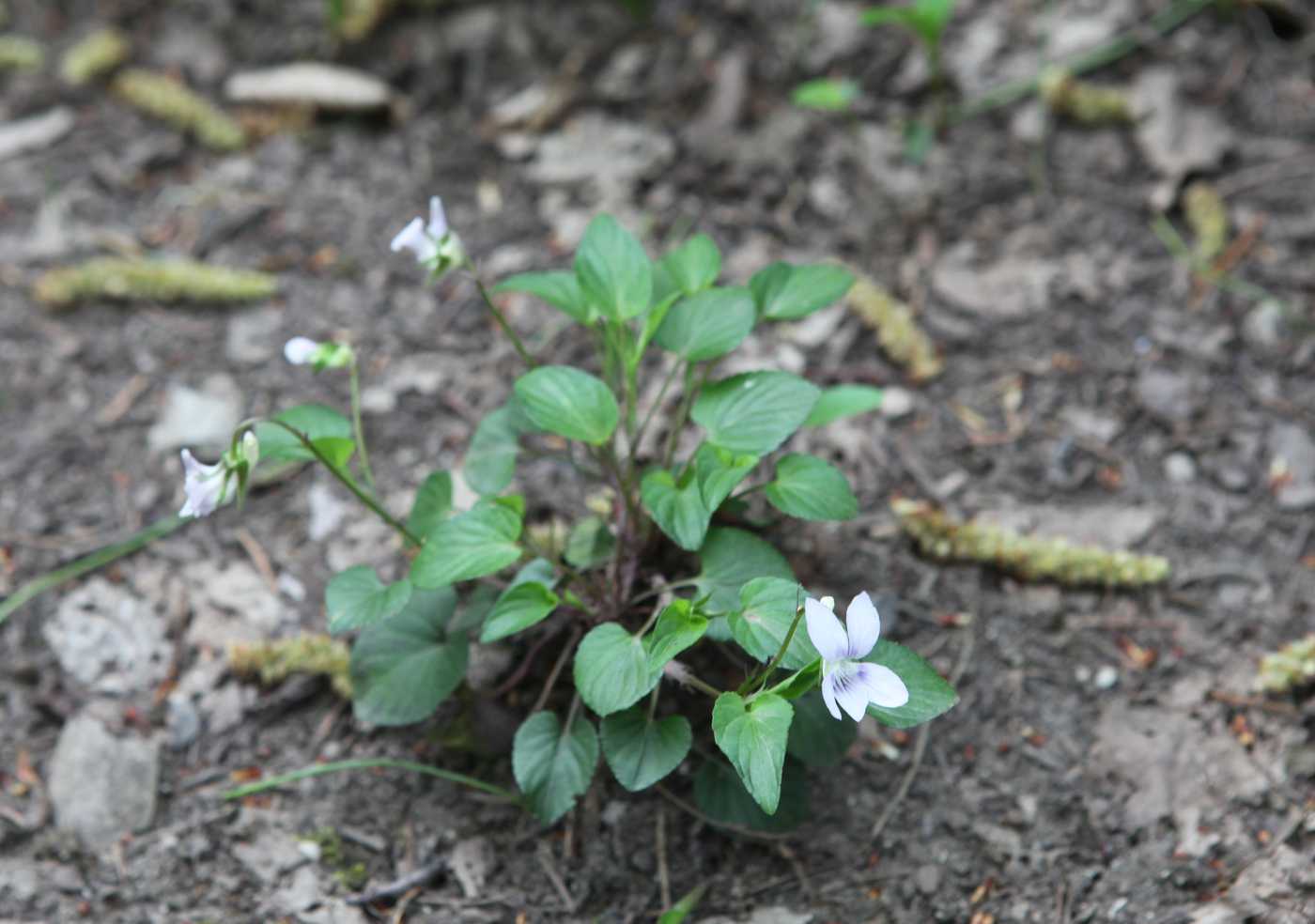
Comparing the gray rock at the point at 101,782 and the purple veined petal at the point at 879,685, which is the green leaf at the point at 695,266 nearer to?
the purple veined petal at the point at 879,685

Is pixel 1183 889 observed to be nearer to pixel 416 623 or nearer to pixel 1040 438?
pixel 1040 438

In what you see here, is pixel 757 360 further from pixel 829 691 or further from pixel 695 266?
pixel 829 691

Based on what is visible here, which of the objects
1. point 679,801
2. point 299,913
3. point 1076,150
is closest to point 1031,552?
point 679,801

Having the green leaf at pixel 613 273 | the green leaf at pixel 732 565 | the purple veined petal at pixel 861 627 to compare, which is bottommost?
the green leaf at pixel 732 565

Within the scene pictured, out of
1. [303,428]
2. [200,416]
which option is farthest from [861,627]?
[200,416]

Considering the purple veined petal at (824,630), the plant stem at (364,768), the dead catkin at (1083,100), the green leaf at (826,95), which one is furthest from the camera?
the dead catkin at (1083,100)

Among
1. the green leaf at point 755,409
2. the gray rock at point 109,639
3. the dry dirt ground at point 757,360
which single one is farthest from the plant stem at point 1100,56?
the gray rock at point 109,639
